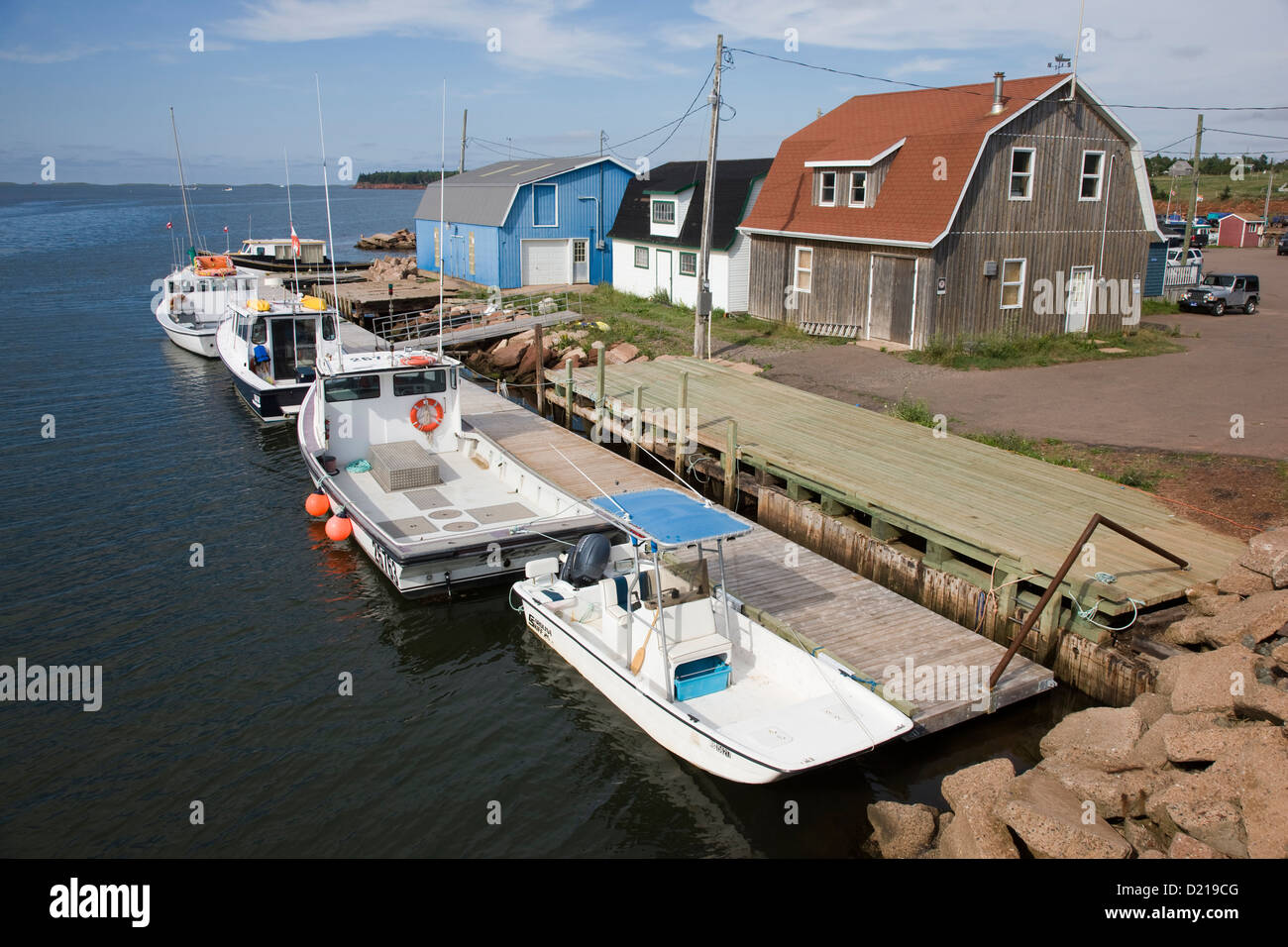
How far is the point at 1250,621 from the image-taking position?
9883mm

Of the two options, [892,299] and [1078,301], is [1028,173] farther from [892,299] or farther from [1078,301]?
[892,299]

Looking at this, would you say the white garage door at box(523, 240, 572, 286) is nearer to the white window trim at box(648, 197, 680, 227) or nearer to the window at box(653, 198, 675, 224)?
the white window trim at box(648, 197, 680, 227)

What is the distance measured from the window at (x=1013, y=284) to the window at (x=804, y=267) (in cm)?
567

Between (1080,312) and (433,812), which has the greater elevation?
(1080,312)

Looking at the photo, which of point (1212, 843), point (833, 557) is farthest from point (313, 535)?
point (1212, 843)

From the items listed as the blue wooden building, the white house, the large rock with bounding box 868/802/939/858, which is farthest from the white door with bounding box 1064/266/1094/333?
the large rock with bounding box 868/802/939/858

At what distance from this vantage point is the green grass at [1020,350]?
80.2 ft

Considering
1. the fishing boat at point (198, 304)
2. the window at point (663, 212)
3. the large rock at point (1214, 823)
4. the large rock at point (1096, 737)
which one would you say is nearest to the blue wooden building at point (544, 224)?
the window at point (663, 212)

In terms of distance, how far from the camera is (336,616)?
14.2 metres

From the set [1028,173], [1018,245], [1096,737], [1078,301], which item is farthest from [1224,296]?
[1096,737]

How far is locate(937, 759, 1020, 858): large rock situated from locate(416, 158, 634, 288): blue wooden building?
34.1m

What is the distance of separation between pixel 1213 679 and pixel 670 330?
22.4 metres
